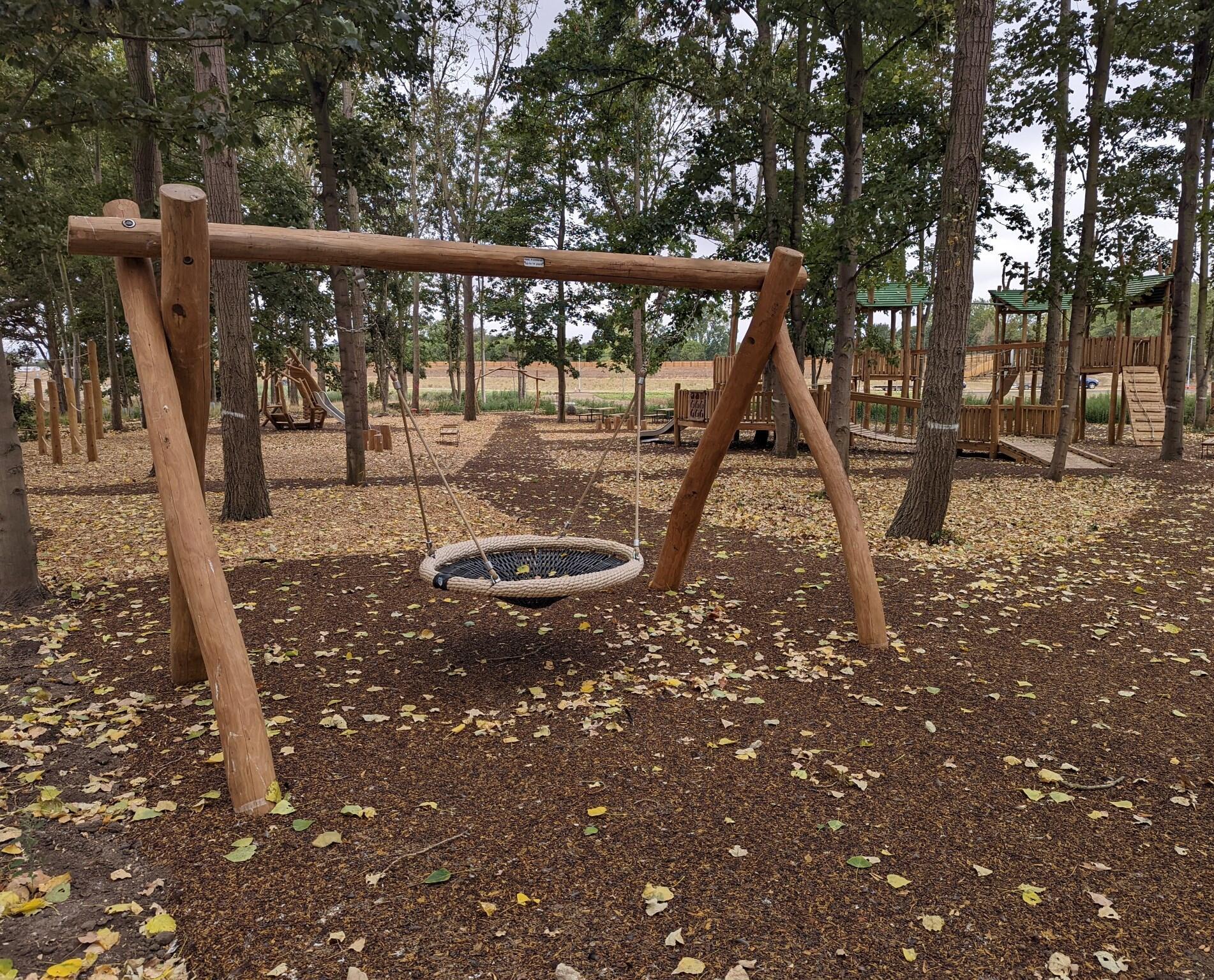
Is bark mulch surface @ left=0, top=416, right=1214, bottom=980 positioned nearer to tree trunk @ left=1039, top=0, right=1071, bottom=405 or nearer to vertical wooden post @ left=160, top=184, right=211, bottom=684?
vertical wooden post @ left=160, top=184, right=211, bottom=684

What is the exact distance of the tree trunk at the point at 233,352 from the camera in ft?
22.0

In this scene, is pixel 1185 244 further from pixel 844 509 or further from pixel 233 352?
pixel 233 352

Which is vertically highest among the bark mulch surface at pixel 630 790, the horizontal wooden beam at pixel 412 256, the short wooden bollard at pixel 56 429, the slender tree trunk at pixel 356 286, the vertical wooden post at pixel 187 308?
the slender tree trunk at pixel 356 286

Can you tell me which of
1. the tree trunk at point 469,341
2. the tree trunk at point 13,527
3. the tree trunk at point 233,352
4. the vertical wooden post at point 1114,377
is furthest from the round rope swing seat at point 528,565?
the tree trunk at point 469,341

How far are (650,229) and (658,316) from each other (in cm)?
1342

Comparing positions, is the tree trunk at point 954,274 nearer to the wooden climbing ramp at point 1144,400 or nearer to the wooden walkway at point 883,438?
the wooden walkway at point 883,438

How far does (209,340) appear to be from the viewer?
3.25 metres

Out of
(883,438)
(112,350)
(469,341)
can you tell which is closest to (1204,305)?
(883,438)

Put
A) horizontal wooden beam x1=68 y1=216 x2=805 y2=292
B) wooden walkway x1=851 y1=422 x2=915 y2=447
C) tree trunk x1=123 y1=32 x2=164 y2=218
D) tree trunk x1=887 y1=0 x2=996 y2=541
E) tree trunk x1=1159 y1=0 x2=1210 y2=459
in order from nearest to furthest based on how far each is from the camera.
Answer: horizontal wooden beam x1=68 y1=216 x2=805 y2=292 < tree trunk x1=887 y1=0 x2=996 y2=541 < tree trunk x1=123 y1=32 x2=164 y2=218 < tree trunk x1=1159 y1=0 x2=1210 y2=459 < wooden walkway x1=851 y1=422 x2=915 y2=447

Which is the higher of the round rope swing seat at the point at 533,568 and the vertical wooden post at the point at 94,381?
the vertical wooden post at the point at 94,381

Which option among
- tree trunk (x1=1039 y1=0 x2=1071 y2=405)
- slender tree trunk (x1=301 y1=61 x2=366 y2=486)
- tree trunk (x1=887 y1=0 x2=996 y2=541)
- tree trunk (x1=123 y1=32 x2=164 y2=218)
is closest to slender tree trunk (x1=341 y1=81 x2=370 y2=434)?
slender tree trunk (x1=301 y1=61 x2=366 y2=486)

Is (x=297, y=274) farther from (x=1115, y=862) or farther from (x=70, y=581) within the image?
(x=1115, y=862)

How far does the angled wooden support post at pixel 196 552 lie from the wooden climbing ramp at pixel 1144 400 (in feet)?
58.5

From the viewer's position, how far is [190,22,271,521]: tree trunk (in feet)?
22.0
